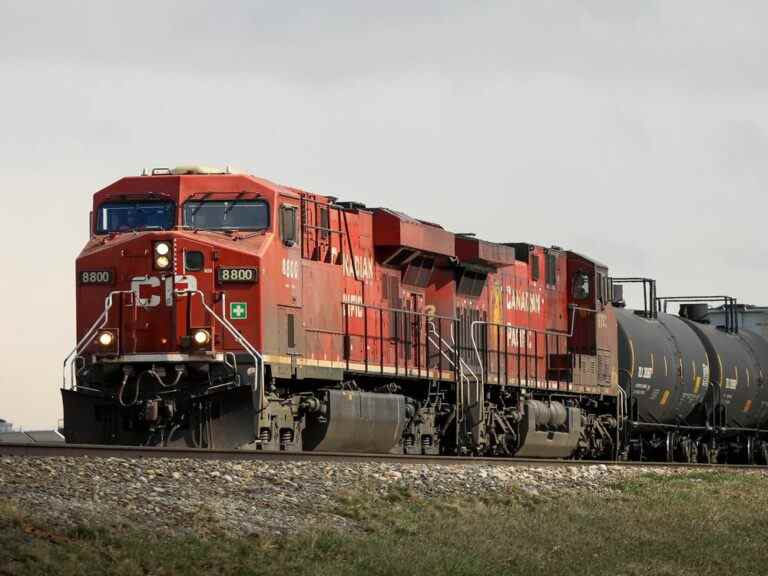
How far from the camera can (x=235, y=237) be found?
19.5 metres

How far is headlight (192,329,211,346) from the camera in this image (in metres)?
18.9

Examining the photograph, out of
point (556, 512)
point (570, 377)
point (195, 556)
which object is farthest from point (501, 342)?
Result: point (195, 556)

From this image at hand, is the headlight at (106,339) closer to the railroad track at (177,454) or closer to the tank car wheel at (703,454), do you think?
the railroad track at (177,454)

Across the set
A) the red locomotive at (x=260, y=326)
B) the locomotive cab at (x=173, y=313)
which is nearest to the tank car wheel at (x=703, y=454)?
the red locomotive at (x=260, y=326)

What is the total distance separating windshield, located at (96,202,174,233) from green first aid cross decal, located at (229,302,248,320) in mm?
1498

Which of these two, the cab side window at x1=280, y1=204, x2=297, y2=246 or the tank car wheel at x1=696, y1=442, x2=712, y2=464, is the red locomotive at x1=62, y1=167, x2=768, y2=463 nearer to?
the cab side window at x1=280, y1=204, x2=297, y2=246

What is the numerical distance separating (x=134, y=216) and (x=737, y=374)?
20109 mm

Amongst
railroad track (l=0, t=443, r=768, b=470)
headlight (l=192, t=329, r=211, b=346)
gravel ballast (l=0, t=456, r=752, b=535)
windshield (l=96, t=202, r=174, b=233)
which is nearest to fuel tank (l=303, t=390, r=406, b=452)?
railroad track (l=0, t=443, r=768, b=470)

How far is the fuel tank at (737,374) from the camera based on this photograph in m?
34.7

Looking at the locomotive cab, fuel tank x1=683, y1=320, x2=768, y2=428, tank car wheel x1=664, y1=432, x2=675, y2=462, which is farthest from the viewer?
fuel tank x1=683, y1=320, x2=768, y2=428

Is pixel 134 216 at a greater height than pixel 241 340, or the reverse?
pixel 134 216

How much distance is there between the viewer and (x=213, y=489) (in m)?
13.1

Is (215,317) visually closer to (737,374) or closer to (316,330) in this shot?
(316,330)

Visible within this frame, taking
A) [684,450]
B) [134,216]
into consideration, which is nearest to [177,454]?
[134,216]
